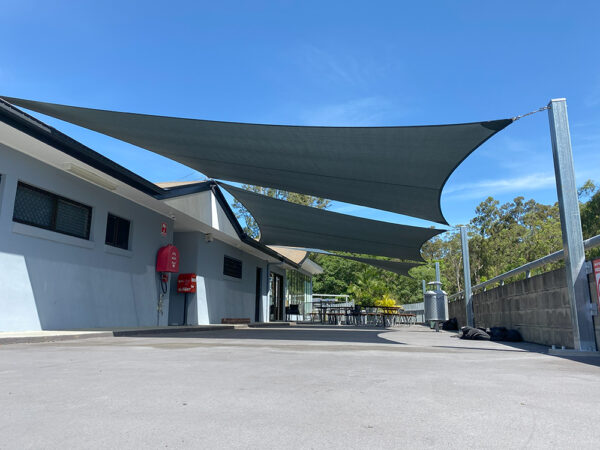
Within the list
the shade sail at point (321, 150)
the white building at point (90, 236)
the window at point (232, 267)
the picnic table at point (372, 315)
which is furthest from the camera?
the picnic table at point (372, 315)

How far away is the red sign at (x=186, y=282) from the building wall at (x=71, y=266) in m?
1.33

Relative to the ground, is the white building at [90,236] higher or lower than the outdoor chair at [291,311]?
higher

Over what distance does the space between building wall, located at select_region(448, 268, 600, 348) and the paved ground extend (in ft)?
6.92

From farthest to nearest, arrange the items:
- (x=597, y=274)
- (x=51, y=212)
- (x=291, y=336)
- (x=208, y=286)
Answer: (x=208, y=286)
(x=291, y=336)
(x=51, y=212)
(x=597, y=274)

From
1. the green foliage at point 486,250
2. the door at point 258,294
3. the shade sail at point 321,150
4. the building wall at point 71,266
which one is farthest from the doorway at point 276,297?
the shade sail at point 321,150

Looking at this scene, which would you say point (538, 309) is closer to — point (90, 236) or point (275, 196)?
point (90, 236)

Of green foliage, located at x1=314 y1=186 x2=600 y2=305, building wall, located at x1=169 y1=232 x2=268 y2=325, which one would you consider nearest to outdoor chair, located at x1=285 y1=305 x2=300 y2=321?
building wall, located at x1=169 y1=232 x2=268 y2=325

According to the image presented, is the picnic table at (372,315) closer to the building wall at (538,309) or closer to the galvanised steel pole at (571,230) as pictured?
the building wall at (538,309)

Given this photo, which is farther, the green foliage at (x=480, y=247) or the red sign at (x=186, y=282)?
the green foliage at (x=480, y=247)

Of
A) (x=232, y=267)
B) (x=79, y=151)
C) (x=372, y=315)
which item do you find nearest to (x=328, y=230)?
(x=232, y=267)

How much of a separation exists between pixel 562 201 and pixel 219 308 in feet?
35.1

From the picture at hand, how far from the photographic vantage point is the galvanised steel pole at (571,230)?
493cm

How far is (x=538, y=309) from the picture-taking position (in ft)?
21.4

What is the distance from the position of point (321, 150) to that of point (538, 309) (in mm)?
4095
